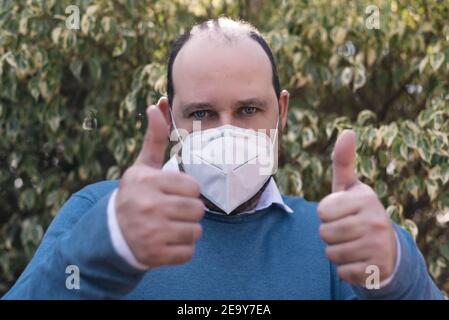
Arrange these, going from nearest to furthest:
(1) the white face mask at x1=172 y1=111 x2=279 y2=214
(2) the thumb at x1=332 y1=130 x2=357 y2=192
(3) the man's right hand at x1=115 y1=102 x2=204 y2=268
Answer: (3) the man's right hand at x1=115 y1=102 x2=204 y2=268 < (2) the thumb at x1=332 y1=130 x2=357 y2=192 < (1) the white face mask at x1=172 y1=111 x2=279 y2=214

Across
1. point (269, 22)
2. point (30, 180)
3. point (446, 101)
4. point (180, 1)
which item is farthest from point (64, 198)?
point (446, 101)

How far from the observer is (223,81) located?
5.69ft

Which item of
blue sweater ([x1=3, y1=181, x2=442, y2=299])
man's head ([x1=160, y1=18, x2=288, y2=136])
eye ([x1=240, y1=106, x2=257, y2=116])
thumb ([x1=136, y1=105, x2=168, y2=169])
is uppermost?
man's head ([x1=160, y1=18, x2=288, y2=136])

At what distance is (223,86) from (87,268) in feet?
2.33

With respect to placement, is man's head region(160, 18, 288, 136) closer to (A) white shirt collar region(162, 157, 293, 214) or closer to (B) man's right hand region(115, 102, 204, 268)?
(A) white shirt collar region(162, 157, 293, 214)

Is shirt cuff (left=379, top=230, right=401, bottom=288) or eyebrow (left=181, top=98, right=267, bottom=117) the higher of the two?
eyebrow (left=181, top=98, right=267, bottom=117)

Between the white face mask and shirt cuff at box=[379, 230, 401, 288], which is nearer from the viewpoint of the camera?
shirt cuff at box=[379, 230, 401, 288]

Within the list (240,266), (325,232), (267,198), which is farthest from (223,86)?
(325,232)

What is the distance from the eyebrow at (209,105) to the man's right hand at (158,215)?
62 centimetres

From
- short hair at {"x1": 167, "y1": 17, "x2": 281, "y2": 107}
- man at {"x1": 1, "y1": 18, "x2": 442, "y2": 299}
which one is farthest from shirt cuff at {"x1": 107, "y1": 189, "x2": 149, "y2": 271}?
short hair at {"x1": 167, "y1": 17, "x2": 281, "y2": 107}

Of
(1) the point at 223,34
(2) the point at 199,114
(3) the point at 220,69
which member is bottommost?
(2) the point at 199,114

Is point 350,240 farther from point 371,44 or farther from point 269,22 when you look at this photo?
point 269,22

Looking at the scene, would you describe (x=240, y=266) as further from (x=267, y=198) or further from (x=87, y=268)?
(x=87, y=268)

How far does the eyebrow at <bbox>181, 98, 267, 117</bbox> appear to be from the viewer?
68.3 inches
